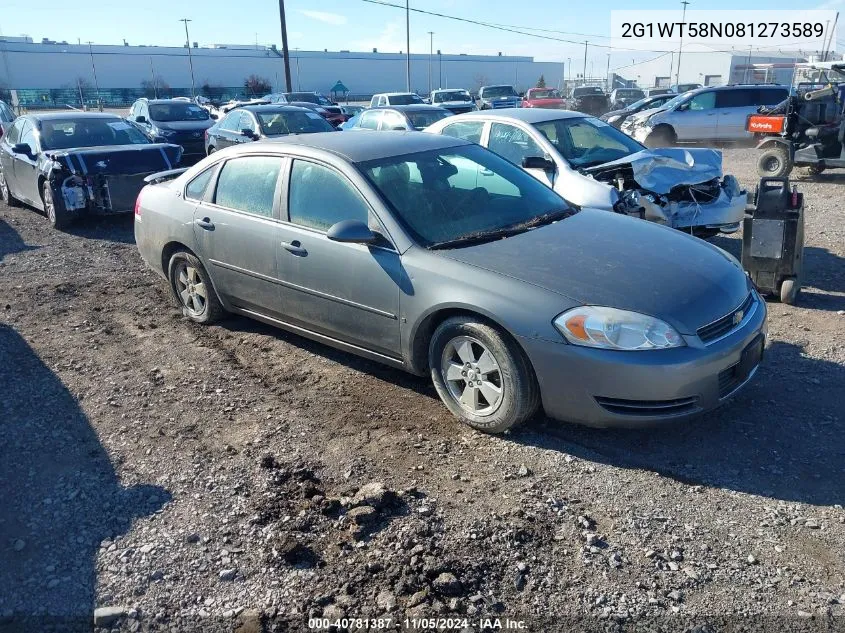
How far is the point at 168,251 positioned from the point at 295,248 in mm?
1846

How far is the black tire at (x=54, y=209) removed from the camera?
9.55 metres

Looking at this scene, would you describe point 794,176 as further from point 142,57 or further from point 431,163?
point 142,57

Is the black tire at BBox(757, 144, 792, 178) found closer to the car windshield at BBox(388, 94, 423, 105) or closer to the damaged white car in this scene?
the damaged white car

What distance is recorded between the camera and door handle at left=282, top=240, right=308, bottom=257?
4.58 m

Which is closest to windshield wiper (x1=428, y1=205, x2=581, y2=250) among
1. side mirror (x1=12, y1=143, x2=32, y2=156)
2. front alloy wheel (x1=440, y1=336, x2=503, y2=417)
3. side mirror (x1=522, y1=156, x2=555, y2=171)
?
front alloy wheel (x1=440, y1=336, x2=503, y2=417)

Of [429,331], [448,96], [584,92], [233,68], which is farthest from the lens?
[233,68]

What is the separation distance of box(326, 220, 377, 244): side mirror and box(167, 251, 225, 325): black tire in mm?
1861

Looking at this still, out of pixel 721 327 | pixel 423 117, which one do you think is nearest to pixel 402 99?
pixel 423 117

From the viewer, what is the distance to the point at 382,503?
3285 millimetres

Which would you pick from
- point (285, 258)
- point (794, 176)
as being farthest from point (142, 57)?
point (285, 258)

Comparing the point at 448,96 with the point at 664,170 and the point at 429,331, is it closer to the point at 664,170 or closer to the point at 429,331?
the point at 664,170

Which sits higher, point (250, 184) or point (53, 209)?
point (250, 184)

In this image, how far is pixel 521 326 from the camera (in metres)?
3.59

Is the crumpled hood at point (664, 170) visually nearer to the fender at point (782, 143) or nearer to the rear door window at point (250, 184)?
the rear door window at point (250, 184)
